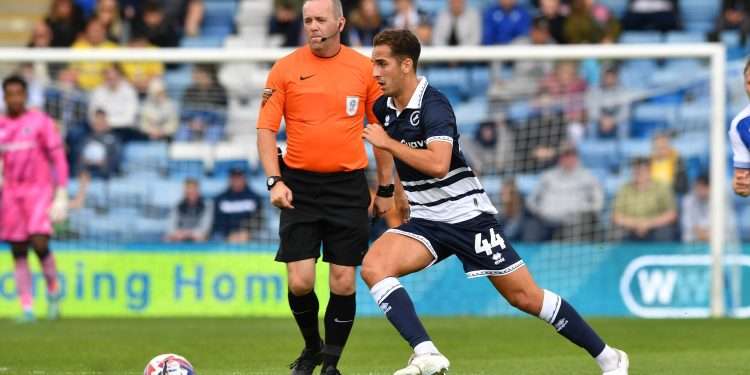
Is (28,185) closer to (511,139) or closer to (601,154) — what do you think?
(511,139)

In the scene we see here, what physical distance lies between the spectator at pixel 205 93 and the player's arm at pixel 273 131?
24.3ft

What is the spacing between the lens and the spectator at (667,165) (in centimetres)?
1566

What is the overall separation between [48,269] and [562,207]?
5.71 meters

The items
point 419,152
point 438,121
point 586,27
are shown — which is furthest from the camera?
point 586,27

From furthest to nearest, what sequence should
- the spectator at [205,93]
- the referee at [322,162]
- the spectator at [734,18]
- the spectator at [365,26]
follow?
the spectator at [734,18] → the spectator at [365,26] → the spectator at [205,93] → the referee at [322,162]

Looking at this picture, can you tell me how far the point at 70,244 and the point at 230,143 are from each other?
216 centimetres

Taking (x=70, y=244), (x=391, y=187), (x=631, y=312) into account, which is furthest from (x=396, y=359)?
(x=70, y=244)

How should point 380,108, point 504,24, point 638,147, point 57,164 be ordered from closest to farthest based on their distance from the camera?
point 380,108 → point 57,164 → point 638,147 → point 504,24

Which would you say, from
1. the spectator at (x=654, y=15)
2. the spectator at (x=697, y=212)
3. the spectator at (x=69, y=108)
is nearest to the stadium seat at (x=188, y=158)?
the spectator at (x=69, y=108)

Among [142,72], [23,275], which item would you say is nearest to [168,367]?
[23,275]

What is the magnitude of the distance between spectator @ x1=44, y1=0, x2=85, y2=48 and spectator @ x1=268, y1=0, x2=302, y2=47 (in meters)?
2.68

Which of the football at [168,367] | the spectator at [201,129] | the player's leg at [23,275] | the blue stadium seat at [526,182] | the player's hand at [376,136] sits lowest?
the player's leg at [23,275]

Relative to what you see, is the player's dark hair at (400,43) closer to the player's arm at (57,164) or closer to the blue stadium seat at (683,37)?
the player's arm at (57,164)

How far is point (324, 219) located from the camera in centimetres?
873
